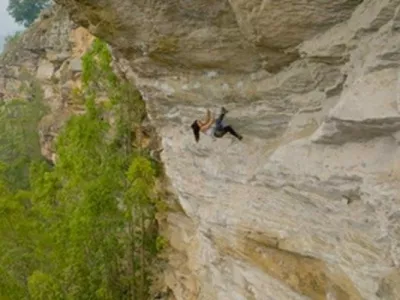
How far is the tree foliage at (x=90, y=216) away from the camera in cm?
1223

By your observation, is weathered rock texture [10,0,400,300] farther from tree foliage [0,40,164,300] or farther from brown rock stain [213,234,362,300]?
tree foliage [0,40,164,300]

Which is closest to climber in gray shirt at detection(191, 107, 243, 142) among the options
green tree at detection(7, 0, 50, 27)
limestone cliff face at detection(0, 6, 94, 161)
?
limestone cliff face at detection(0, 6, 94, 161)

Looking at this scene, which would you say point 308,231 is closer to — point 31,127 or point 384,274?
point 384,274

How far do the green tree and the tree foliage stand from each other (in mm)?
41243

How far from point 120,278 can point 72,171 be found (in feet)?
9.19

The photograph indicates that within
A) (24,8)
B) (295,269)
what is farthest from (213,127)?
(24,8)

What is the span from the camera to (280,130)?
8805 mm

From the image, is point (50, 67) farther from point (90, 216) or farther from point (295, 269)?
point (295, 269)

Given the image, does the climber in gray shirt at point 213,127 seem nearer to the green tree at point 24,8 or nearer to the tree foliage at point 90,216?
the tree foliage at point 90,216

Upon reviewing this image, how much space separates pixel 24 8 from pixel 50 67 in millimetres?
26366

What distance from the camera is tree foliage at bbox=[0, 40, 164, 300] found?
12.2 m

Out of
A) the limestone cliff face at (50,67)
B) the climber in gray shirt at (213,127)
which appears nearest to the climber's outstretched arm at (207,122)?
the climber in gray shirt at (213,127)

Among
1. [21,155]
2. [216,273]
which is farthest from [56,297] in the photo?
[21,155]

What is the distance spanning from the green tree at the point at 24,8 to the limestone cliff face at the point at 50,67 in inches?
735
